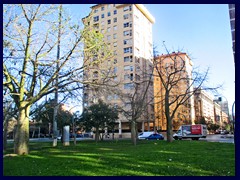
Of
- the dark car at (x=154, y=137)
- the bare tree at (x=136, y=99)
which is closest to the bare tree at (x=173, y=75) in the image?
the bare tree at (x=136, y=99)

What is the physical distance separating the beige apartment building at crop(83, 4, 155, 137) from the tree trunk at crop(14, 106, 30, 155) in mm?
3574

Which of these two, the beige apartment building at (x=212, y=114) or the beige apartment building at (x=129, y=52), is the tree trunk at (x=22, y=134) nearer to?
the beige apartment building at (x=129, y=52)

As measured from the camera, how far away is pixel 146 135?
4722 centimetres

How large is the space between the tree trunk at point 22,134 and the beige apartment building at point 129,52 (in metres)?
3.57

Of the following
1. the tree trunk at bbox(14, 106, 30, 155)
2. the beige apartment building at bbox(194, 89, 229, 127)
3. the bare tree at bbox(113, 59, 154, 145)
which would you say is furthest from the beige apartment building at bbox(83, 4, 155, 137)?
the beige apartment building at bbox(194, 89, 229, 127)

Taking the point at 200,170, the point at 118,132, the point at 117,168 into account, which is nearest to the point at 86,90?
the point at 117,168

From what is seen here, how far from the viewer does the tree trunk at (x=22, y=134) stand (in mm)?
15141

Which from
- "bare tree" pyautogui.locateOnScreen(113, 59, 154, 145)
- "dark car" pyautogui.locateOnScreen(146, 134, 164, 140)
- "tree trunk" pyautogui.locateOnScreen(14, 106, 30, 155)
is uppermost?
"bare tree" pyautogui.locateOnScreen(113, 59, 154, 145)

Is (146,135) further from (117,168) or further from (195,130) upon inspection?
(117,168)

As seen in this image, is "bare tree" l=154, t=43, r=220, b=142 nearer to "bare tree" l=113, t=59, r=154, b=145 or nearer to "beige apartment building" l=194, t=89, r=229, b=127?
"bare tree" l=113, t=59, r=154, b=145

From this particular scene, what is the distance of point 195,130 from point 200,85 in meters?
18.5

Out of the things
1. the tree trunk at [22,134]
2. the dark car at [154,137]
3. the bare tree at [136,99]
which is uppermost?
the bare tree at [136,99]

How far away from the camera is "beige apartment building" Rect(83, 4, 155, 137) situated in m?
16.2

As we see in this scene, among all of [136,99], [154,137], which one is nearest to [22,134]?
[136,99]
